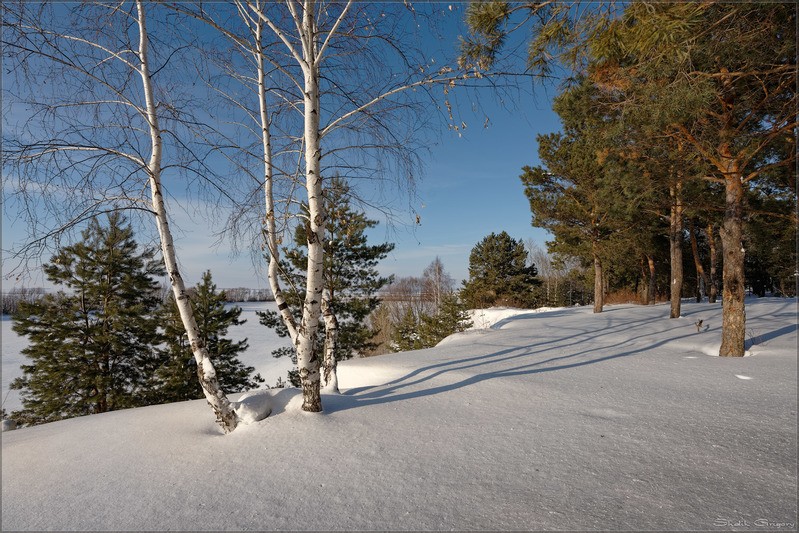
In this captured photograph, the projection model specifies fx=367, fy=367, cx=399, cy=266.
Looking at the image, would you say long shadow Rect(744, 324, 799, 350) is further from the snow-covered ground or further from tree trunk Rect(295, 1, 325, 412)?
tree trunk Rect(295, 1, 325, 412)

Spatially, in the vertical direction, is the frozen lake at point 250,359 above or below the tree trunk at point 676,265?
below

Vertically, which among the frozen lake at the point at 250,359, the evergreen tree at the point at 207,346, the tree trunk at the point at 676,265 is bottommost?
the frozen lake at the point at 250,359

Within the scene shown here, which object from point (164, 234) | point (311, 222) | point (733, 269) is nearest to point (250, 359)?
point (164, 234)

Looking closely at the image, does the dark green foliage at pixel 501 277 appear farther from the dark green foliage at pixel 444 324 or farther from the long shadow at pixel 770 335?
the long shadow at pixel 770 335

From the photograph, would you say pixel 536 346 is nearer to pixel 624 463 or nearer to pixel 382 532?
pixel 624 463

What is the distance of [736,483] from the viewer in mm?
2303

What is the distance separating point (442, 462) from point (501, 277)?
78.7ft

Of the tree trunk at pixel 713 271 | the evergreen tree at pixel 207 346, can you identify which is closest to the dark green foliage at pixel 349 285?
the evergreen tree at pixel 207 346

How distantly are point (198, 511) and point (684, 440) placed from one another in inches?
139

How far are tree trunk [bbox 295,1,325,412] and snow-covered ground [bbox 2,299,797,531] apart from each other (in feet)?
1.22

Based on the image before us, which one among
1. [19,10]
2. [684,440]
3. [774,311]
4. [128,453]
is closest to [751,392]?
[684,440]

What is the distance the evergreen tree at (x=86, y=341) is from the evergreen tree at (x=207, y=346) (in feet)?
1.81

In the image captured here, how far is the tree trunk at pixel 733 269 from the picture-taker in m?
6.23

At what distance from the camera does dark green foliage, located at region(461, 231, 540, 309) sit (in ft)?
82.8
